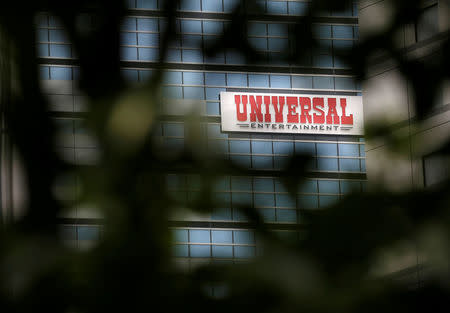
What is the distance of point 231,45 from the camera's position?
7.92 feet

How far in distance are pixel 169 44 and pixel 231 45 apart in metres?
0.16

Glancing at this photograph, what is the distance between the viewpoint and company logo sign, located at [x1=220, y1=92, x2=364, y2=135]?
40406mm

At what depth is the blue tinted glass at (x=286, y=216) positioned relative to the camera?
219 cm

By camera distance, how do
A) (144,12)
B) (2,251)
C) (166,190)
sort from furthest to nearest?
(144,12), (166,190), (2,251)

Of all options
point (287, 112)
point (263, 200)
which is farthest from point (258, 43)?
point (287, 112)

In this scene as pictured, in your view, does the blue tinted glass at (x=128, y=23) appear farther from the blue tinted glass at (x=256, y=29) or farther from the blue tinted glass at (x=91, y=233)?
the blue tinted glass at (x=91, y=233)

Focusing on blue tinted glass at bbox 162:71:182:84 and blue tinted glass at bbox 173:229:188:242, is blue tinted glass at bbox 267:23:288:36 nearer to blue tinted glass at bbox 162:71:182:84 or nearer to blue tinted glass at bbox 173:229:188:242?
blue tinted glass at bbox 162:71:182:84

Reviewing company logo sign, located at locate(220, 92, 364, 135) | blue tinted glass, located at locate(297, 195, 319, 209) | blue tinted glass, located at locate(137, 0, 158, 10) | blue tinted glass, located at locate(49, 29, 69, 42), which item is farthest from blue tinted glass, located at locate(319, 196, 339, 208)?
company logo sign, located at locate(220, 92, 364, 135)

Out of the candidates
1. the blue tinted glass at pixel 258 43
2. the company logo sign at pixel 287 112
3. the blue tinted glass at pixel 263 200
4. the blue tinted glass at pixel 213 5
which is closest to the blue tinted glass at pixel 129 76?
the blue tinted glass at pixel 258 43

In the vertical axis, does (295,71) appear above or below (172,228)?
above

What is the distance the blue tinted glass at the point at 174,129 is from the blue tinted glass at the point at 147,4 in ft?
0.90

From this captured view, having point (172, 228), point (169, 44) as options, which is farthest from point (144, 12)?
point (172, 228)

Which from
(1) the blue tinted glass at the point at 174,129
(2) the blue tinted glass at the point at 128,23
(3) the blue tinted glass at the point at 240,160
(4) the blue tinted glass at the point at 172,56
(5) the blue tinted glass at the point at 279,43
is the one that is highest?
(2) the blue tinted glass at the point at 128,23

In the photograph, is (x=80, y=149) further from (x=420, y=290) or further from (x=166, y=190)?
(x=420, y=290)
